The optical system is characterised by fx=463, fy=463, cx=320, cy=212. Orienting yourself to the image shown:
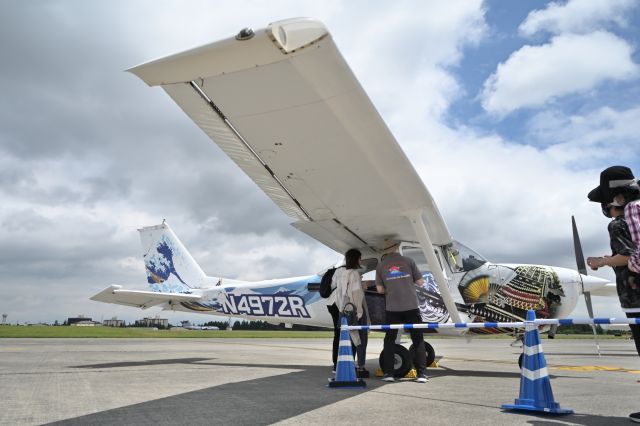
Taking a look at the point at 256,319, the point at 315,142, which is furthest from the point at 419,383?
the point at 256,319

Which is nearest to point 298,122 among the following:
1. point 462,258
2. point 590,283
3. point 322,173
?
point 322,173

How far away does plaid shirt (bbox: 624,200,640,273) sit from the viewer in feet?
10.5

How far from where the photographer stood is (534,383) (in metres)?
3.69

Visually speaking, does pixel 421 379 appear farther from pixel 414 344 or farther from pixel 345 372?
pixel 345 372

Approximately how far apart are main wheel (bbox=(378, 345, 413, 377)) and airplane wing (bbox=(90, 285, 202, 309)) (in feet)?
20.6

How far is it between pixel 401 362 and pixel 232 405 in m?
2.92

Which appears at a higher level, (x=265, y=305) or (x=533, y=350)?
(x=265, y=305)

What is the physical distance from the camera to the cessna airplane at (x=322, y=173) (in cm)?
332

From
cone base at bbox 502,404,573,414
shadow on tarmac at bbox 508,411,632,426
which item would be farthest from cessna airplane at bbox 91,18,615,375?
shadow on tarmac at bbox 508,411,632,426

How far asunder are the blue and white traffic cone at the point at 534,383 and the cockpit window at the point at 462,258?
11.3 feet

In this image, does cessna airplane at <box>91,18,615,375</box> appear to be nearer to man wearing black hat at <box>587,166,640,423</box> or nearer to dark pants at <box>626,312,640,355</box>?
man wearing black hat at <box>587,166,640,423</box>

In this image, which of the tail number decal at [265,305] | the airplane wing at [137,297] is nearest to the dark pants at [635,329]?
the tail number decal at [265,305]

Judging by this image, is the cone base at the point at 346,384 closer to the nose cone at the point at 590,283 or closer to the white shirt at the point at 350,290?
the white shirt at the point at 350,290

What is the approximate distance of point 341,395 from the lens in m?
4.46
